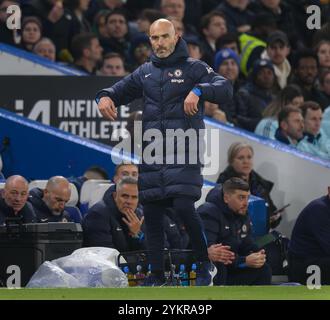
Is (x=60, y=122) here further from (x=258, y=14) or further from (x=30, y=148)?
(x=258, y=14)

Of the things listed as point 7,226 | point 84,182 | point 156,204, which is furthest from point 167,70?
point 84,182

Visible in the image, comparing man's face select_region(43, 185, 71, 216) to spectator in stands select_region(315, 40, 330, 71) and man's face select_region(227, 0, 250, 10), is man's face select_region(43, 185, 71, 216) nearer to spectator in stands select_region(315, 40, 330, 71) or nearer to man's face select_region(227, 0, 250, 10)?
spectator in stands select_region(315, 40, 330, 71)

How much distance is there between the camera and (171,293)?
11.9m

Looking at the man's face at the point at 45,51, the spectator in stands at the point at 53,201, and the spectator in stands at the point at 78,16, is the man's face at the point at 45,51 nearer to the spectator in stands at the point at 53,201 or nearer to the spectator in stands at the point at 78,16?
the spectator in stands at the point at 78,16

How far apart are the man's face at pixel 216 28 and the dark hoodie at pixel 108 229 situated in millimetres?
6125

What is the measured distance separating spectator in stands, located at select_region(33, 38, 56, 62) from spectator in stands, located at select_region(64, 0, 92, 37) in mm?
871

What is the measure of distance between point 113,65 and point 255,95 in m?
1.67

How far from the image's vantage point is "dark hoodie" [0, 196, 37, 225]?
14688 millimetres

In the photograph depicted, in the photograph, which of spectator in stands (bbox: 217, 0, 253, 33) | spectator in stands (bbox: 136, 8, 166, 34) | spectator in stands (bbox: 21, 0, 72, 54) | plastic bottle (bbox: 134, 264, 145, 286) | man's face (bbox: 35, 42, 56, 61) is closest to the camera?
plastic bottle (bbox: 134, 264, 145, 286)

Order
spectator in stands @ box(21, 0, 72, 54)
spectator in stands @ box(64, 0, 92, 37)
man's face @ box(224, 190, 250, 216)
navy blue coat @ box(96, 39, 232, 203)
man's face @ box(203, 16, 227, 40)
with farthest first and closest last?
man's face @ box(203, 16, 227, 40)
spectator in stands @ box(64, 0, 92, 37)
spectator in stands @ box(21, 0, 72, 54)
man's face @ box(224, 190, 250, 216)
navy blue coat @ box(96, 39, 232, 203)

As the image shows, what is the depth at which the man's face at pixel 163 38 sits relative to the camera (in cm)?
1248

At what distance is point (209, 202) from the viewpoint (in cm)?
1542

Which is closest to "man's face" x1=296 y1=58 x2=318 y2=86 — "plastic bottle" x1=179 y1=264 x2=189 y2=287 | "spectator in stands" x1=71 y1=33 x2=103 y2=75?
"spectator in stands" x1=71 y1=33 x2=103 y2=75
